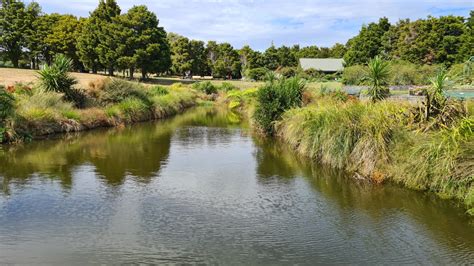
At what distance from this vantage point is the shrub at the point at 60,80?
2792 centimetres

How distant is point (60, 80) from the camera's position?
2841cm

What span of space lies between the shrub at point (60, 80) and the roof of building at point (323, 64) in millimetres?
63800

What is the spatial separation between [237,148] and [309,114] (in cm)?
447

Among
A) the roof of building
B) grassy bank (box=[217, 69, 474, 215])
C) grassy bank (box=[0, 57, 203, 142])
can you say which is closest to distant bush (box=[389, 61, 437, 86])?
grassy bank (box=[0, 57, 203, 142])

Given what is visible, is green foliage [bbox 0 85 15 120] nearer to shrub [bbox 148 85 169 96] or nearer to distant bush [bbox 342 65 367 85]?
shrub [bbox 148 85 169 96]

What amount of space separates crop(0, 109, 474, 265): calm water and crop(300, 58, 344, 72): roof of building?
72645mm

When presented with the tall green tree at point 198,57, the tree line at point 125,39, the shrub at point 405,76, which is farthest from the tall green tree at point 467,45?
the tall green tree at point 198,57

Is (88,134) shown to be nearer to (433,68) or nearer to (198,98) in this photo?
(198,98)

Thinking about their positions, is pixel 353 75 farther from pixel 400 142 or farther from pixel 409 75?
pixel 400 142

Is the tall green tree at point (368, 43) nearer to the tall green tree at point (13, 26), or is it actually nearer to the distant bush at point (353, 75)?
the distant bush at point (353, 75)

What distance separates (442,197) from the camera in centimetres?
1280

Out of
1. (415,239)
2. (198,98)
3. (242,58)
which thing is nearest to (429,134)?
(415,239)

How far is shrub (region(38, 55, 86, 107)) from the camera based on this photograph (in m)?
27.9

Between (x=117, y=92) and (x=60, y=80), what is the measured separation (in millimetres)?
4806
